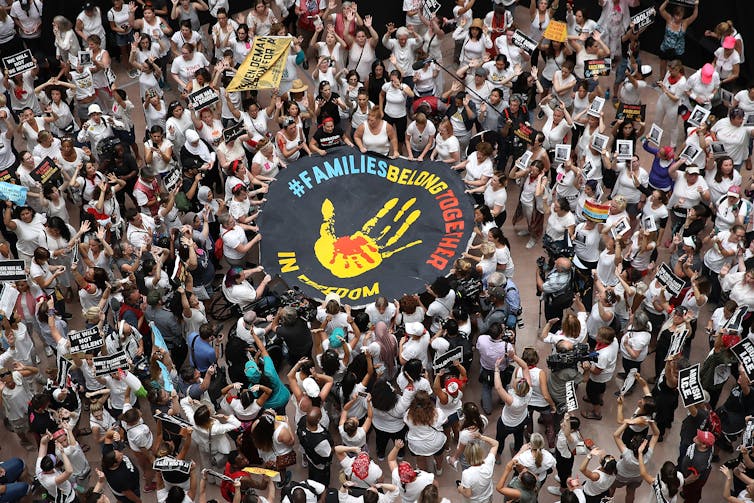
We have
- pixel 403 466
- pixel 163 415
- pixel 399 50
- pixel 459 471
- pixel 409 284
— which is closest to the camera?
pixel 403 466

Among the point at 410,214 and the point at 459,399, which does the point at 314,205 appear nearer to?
the point at 410,214

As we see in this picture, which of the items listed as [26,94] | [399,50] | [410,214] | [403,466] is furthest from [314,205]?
[403,466]

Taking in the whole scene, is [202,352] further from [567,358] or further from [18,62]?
[18,62]

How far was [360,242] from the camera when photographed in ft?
50.5

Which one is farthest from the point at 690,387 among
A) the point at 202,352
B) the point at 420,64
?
the point at 420,64

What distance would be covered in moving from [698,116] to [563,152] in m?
Answer: 2.23

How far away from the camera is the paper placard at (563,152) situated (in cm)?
1455

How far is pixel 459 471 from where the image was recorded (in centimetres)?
1264

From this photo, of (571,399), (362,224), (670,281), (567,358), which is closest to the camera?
(571,399)

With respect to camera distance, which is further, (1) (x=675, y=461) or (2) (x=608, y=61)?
(2) (x=608, y=61)

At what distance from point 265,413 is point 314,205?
5.00 m

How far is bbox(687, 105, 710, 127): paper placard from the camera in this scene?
49.3ft

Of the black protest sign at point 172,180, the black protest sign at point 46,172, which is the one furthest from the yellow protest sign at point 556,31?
the black protest sign at point 46,172

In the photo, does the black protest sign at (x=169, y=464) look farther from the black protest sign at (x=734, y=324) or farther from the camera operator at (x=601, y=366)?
the black protest sign at (x=734, y=324)
